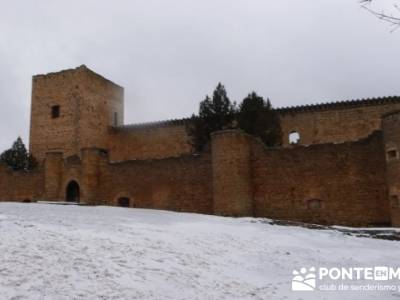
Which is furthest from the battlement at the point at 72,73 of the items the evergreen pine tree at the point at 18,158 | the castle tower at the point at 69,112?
the evergreen pine tree at the point at 18,158

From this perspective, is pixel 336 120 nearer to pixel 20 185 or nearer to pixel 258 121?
pixel 258 121

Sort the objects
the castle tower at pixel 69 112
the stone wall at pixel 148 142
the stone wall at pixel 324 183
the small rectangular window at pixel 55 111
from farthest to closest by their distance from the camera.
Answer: the small rectangular window at pixel 55 111 → the castle tower at pixel 69 112 → the stone wall at pixel 148 142 → the stone wall at pixel 324 183

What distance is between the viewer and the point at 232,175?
20.3m

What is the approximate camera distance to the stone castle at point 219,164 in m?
18.9

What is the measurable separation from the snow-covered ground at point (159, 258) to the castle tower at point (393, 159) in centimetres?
364


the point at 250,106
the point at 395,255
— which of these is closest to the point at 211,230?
the point at 395,255

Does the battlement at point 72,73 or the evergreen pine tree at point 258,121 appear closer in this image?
the evergreen pine tree at point 258,121

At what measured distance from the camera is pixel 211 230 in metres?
13.6

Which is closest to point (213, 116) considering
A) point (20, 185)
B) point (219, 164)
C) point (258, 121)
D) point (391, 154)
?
point (258, 121)

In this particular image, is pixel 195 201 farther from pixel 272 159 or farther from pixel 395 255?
pixel 395 255

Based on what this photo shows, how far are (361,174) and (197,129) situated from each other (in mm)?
9819

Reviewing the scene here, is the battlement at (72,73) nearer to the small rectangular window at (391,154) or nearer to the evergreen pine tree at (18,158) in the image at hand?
the evergreen pine tree at (18,158)

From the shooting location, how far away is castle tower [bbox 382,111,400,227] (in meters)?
17.5

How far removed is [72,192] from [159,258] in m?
19.1
